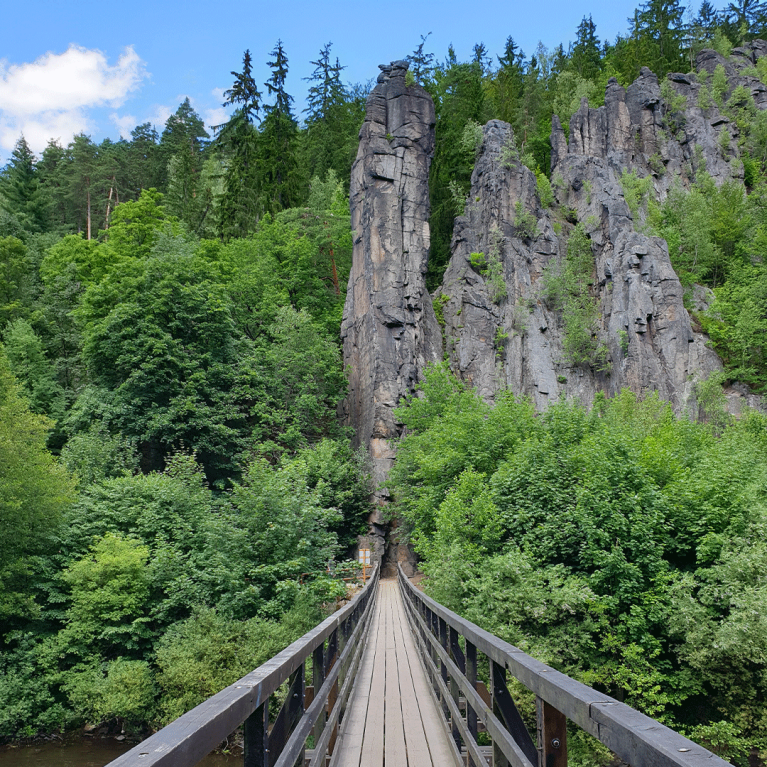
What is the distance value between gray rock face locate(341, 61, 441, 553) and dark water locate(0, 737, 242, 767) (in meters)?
18.2

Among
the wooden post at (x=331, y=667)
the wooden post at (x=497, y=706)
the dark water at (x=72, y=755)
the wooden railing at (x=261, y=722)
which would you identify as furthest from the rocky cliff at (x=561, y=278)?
the wooden post at (x=497, y=706)

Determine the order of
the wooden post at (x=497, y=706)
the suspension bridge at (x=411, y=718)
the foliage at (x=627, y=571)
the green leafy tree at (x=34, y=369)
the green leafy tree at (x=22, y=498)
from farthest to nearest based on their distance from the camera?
1. the green leafy tree at (x=34, y=369)
2. the green leafy tree at (x=22, y=498)
3. the foliage at (x=627, y=571)
4. the wooden post at (x=497, y=706)
5. the suspension bridge at (x=411, y=718)

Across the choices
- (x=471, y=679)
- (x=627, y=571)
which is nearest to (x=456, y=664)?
(x=471, y=679)

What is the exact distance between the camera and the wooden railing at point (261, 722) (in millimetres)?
1265

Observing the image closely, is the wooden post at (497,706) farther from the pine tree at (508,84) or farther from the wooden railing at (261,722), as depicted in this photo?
the pine tree at (508,84)

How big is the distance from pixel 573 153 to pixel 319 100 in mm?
22693

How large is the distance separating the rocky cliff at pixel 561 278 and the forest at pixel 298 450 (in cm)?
280

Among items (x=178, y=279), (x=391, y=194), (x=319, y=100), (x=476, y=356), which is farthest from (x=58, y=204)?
(x=476, y=356)

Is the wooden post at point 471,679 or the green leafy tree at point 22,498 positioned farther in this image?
the green leafy tree at point 22,498

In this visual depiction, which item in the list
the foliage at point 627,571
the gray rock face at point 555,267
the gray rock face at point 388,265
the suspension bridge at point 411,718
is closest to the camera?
the suspension bridge at point 411,718

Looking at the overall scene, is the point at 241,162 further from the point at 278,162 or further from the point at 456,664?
the point at 456,664

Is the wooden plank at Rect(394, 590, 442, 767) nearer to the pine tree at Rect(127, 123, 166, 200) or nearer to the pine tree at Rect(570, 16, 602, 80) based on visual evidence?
the pine tree at Rect(127, 123, 166, 200)

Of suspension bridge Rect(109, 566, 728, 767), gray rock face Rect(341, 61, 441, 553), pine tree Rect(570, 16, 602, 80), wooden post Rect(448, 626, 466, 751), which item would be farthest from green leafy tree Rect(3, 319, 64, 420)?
pine tree Rect(570, 16, 602, 80)

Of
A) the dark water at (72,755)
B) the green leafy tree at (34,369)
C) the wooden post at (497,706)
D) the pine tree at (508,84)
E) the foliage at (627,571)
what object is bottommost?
the dark water at (72,755)
